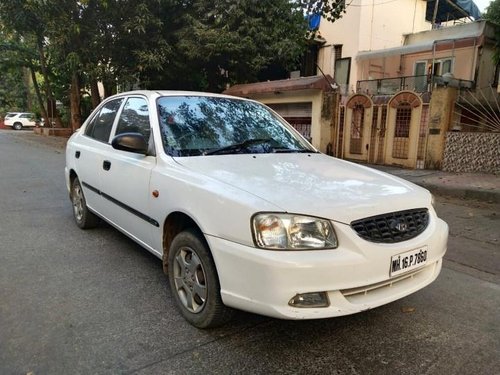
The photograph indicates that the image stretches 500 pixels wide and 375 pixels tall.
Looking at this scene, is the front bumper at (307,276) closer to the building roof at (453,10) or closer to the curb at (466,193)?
the curb at (466,193)

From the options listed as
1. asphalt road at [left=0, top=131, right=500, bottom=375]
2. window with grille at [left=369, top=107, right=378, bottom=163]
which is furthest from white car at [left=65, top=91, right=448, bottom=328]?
window with grille at [left=369, top=107, right=378, bottom=163]

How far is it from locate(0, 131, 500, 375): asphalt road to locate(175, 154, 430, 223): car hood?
0.89m

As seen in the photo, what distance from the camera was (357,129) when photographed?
12.0 meters

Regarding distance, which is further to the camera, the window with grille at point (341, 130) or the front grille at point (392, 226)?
the window with grille at point (341, 130)

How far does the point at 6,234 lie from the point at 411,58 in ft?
55.8

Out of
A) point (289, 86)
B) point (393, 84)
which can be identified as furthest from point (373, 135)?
point (393, 84)

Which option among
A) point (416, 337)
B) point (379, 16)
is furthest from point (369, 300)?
point (379, 16)

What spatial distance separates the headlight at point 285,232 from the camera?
92.6 inches

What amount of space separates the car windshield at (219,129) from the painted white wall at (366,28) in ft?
49.7

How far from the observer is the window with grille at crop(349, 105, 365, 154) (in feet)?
38.9

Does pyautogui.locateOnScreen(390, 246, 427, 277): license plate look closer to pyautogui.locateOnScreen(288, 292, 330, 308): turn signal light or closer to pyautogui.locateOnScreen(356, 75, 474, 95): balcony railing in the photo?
pyautogui.locateOnScreen(288, 292, 330, 308): turn signal light

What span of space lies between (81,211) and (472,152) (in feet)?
28.5

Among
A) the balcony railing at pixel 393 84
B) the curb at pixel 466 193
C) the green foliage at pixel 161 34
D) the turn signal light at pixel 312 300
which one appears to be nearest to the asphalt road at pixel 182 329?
the turn signal light at pixel 312 300

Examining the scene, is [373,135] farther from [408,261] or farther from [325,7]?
[408,261]
